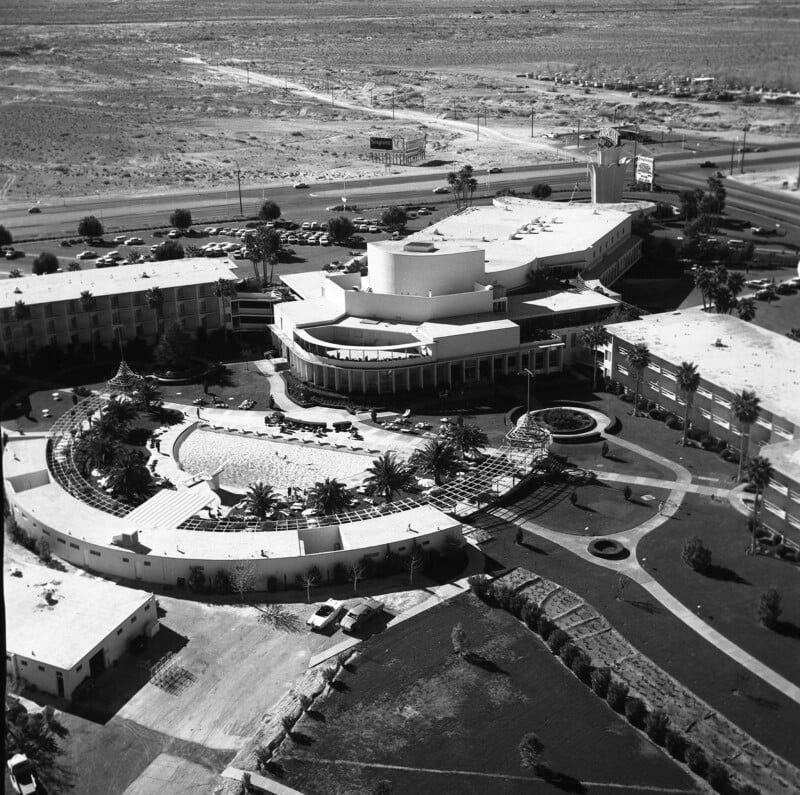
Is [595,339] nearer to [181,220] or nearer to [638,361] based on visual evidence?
[638,361]

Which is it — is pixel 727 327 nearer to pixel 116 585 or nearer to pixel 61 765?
pixel 116 585

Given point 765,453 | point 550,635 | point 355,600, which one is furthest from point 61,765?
point 765,453

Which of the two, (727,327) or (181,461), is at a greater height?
(727,327)

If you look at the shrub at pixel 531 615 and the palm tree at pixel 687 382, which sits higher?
the palm tree at pixel 687 382

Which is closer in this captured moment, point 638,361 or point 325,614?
point 325,614

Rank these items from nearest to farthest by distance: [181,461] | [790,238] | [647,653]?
1. [647,653]
2. [181,461]
3. [790,238]

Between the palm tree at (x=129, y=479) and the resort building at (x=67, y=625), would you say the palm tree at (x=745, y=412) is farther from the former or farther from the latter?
the palm tree at (x=129, y=479)

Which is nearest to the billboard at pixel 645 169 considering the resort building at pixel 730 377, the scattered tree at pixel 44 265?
the resort building at pixel 730 377

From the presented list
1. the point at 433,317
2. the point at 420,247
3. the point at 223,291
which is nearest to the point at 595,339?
the point at 433,317
